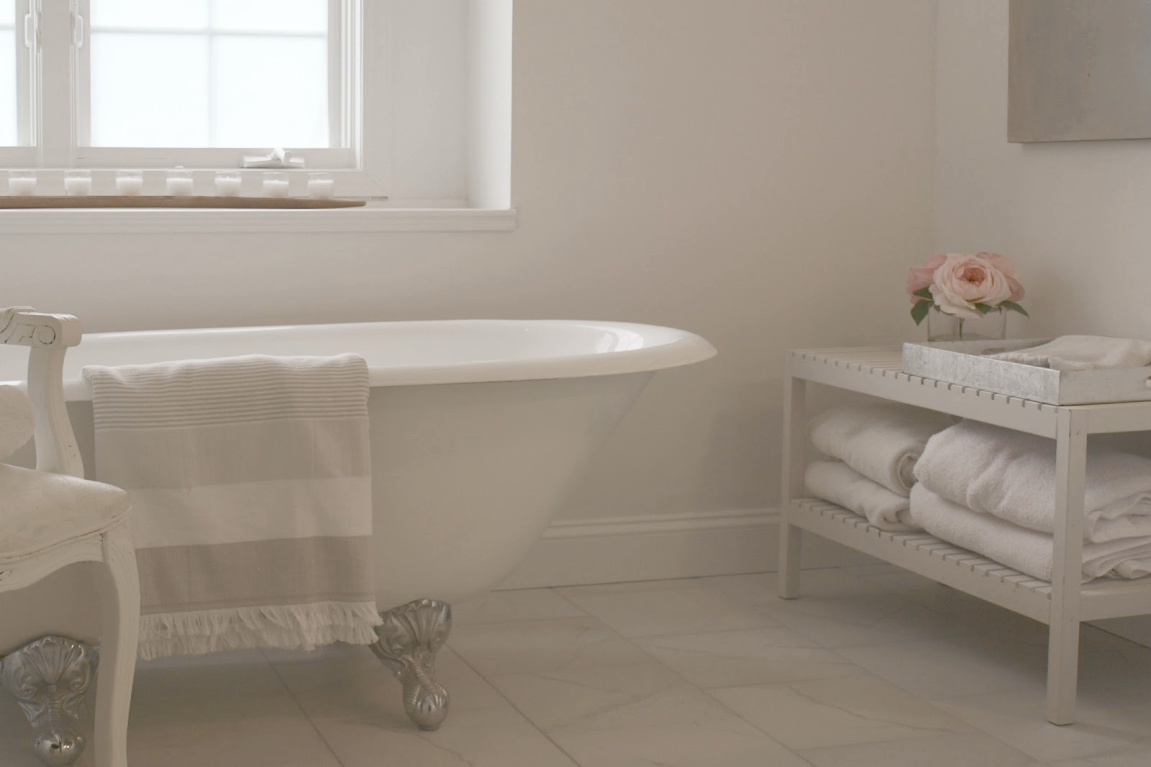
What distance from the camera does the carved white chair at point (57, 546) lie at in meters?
1.58

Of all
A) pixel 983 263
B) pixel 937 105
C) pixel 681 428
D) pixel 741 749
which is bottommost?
pixel 741 749

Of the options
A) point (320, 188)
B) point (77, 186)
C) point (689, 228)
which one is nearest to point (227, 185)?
point (320, 188)

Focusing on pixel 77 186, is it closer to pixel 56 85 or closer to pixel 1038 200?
pixel 56 85

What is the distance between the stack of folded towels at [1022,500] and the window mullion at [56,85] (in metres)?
2.01

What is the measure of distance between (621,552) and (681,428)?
1.05ft

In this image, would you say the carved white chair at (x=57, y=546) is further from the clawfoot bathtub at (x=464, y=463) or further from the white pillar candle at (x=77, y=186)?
the white pillar candle at (x=77, y=186)

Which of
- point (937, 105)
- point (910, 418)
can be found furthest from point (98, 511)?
point (937, 105)

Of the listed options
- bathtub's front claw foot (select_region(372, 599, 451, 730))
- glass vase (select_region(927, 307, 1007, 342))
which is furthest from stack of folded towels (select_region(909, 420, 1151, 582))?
bathtub's front claw foot (select_region(372, 599, 451, 730))

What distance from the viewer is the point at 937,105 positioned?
319cm

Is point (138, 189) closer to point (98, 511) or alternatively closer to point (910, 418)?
point (98, 511)

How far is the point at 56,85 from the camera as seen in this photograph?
2.97 meters

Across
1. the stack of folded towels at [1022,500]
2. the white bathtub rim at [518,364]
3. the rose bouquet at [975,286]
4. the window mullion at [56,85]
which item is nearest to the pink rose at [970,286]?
the rose bouquet at [975,286]

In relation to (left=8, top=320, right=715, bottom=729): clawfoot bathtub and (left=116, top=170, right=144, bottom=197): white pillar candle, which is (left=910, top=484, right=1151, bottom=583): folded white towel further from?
(left=116, top=170, right=144, bottom=197): white pillar candle

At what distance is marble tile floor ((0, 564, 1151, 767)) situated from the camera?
2055 millimetres
